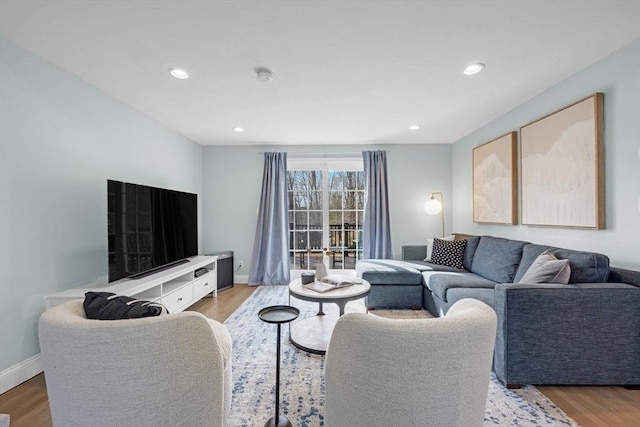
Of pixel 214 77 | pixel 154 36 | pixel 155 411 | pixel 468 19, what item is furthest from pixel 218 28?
pixel 155 411

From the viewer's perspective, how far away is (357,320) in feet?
3.13

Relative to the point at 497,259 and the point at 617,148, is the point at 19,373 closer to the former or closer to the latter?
the point at 497,259

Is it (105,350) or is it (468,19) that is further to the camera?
(468,19)

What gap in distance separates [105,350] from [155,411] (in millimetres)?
281

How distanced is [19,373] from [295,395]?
6.46 ft

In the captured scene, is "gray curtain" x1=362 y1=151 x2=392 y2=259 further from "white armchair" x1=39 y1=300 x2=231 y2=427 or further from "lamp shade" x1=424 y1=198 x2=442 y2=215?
"white armchair" x1=39 y1=300 x2=231 y2=427

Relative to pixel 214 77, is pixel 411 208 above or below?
below

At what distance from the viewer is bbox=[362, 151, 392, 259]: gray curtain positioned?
181 inches

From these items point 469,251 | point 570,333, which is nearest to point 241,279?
point 469,251

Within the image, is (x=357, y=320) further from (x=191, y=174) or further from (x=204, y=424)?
(x=191, y=174)

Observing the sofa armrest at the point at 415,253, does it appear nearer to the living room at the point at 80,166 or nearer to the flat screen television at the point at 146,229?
the living room at the point at 80,166

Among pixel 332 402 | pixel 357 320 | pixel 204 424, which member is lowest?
pixel 204 424

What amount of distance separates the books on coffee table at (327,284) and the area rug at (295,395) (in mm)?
538

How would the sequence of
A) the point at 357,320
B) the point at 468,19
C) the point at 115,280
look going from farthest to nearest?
the point at 115,280
the point at 468,19
the point at 357,320
